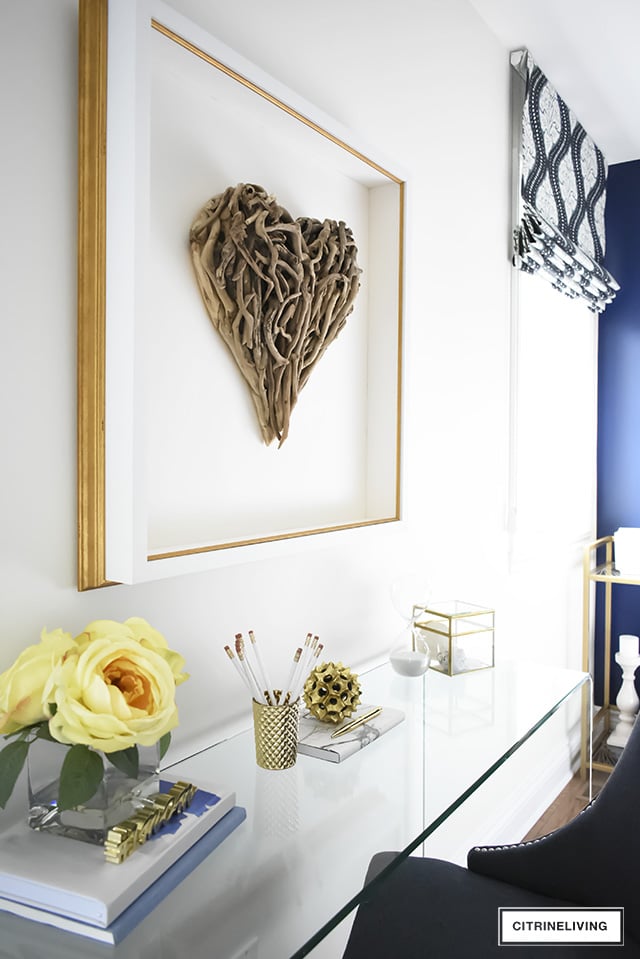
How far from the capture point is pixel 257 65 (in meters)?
1.27

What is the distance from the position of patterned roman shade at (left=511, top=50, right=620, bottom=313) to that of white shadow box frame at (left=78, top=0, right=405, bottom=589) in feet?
3.40

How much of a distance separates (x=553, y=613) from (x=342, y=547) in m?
1.57

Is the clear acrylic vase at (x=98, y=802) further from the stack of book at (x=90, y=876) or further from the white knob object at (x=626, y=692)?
the white knob object at (x=626, y=692)

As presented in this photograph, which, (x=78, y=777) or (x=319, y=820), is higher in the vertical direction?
(x=78, y=777)

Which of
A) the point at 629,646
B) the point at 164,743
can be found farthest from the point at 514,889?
the point at 629,646

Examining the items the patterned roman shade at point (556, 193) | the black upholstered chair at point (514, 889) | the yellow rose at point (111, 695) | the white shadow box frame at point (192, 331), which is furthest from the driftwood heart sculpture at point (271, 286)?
the patterned roman shade at point (556, 193)

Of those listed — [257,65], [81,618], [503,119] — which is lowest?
[81,618]

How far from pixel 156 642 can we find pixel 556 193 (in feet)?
7.78

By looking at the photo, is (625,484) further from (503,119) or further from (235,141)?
(235,141)

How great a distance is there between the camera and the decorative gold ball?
1244 millimetres

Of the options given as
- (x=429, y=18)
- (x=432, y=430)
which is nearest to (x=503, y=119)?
(x=429, y=18)

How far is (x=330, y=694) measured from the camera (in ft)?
4.09

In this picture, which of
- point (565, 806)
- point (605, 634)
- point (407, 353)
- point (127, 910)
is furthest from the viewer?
point (605, 634)

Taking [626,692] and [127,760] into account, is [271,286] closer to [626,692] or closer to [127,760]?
[127,760]
